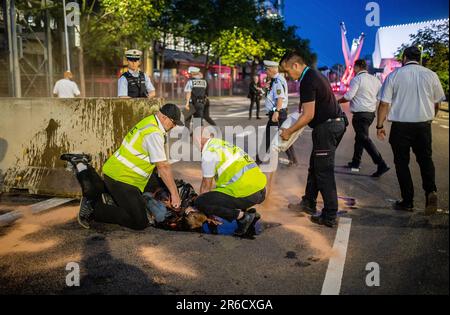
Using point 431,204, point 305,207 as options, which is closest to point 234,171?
point 305,207

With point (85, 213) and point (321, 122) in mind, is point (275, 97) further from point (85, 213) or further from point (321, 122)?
point (85, 213)

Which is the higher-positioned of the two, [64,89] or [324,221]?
[64,89]

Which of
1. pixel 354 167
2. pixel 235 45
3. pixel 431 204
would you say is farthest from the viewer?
Result: pixel 235 45

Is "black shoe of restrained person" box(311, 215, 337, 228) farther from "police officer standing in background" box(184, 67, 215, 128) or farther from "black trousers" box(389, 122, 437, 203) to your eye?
"police officer standing in background" box(184, 67, 215, 128)

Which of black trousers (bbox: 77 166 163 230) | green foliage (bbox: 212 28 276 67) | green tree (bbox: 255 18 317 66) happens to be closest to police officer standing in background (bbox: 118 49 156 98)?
black trousers (bbox: 77 166 163 230)

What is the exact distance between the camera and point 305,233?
170 inches

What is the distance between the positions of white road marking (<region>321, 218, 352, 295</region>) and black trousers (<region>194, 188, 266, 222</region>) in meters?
0.92

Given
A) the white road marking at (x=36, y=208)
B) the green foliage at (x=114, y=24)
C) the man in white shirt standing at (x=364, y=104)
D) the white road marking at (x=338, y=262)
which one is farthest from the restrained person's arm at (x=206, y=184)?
the green foliage at (x=114, y=24)

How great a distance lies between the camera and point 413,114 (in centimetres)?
491

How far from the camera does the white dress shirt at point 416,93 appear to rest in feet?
16.0

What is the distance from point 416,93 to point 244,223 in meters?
2.59

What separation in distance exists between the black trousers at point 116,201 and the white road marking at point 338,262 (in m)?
1.91
